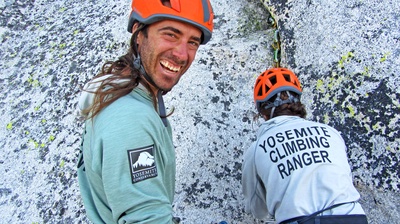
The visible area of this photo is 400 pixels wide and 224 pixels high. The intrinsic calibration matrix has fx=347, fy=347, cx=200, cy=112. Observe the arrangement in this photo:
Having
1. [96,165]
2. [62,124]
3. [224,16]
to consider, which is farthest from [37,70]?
[96,165]

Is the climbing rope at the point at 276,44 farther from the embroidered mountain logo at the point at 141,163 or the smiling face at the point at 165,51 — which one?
the embroidered mountain logo at the point at 141,163

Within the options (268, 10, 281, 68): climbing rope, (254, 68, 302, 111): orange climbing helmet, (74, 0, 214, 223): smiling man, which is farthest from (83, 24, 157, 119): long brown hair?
(268, 10, 281, 68): climbing rope

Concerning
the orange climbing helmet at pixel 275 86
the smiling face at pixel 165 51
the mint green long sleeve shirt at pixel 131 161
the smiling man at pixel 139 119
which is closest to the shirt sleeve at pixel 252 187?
the orange climbing helmet at pixel 275 86

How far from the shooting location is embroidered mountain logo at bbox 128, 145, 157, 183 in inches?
71.6

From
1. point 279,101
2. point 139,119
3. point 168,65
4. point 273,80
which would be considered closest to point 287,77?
point 273,80

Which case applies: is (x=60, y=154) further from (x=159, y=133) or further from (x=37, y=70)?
(x=159, y=133)

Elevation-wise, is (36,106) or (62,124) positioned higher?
(36,106)

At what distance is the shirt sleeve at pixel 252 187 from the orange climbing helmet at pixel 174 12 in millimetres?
1371

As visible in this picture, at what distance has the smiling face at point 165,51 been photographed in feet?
7.75

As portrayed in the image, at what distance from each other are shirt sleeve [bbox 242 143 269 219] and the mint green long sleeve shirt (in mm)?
1473

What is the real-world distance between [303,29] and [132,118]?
10.7 ft

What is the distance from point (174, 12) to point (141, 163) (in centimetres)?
111

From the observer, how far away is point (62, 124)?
14.5ft

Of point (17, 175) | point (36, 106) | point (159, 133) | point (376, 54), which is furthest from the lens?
point (36, 106)
